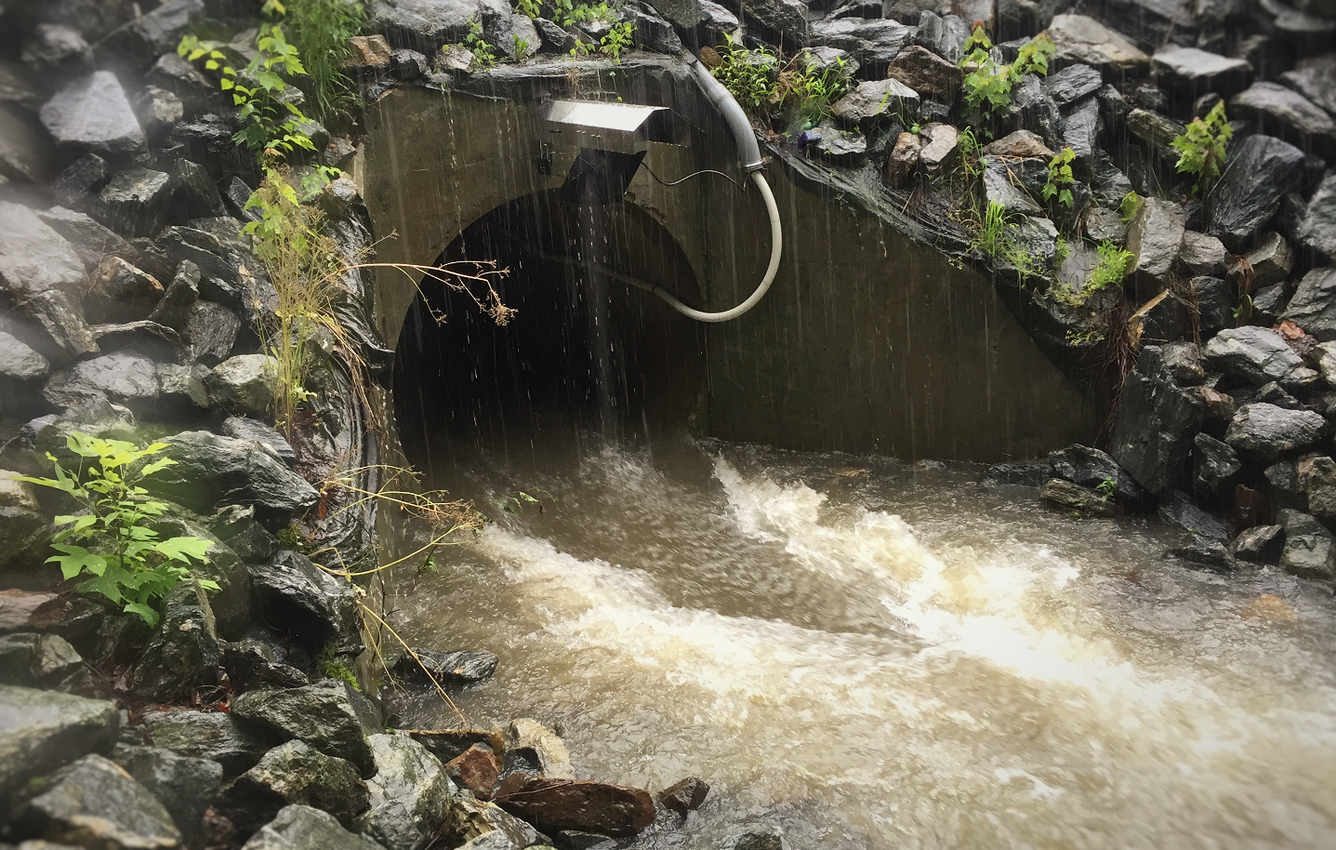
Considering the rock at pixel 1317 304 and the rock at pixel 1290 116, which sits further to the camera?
the rock at pixel 1317 304

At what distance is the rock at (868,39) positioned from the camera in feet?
18.8

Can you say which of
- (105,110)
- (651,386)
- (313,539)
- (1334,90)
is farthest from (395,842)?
(651,386)

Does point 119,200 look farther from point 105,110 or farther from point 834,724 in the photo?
point 834,724

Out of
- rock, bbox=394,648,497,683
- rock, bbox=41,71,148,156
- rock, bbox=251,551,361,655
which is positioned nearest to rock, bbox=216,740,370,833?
rock, bbox=251,551,361,655

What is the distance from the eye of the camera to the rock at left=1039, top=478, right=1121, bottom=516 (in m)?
4.82

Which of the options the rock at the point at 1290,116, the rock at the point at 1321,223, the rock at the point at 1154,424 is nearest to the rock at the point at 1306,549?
the rock at the point at 1154,424

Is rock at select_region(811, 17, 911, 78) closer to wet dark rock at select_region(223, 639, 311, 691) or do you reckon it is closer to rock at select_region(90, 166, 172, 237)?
rock at select_region(90, 166, 172, 237)

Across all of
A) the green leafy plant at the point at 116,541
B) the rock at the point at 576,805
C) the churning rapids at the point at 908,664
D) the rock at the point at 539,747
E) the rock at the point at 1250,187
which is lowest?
the churning rapids at the point at 908,664

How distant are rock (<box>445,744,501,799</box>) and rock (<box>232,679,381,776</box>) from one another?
0.52 meters

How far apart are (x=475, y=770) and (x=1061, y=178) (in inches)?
192

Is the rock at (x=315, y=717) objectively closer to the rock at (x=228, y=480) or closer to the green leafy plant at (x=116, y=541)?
the green leafy plant at (x=116, y=541)

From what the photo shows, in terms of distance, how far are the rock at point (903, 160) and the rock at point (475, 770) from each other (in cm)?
444

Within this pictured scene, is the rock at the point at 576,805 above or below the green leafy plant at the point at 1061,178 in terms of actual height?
below

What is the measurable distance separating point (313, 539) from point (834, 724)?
224cm
